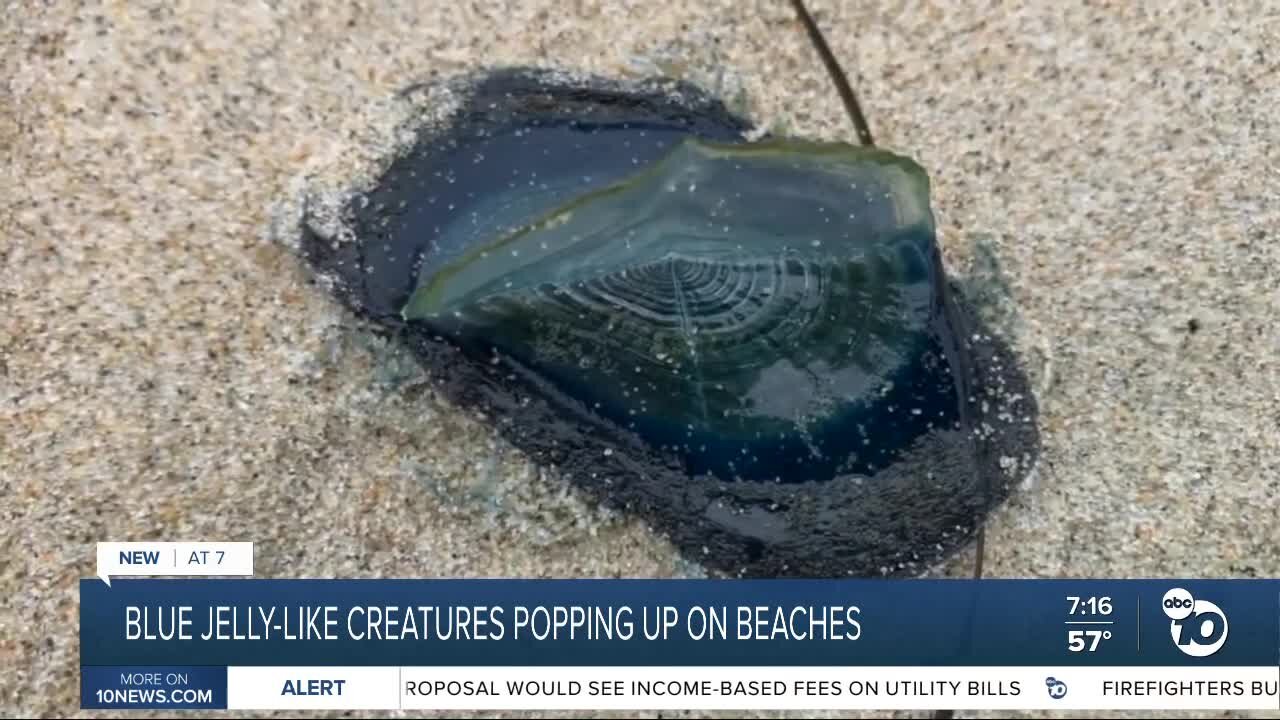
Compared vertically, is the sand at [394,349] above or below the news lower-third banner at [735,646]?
above

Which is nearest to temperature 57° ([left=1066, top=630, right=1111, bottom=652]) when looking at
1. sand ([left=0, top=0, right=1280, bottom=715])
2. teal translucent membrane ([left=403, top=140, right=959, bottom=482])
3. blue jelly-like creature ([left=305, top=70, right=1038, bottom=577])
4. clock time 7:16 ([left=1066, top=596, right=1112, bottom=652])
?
clock time 7:16 ([left=1066, top=596, right=1112, bottom=652])

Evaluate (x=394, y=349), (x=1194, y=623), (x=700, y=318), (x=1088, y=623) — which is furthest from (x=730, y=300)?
(x=1194, y=623)

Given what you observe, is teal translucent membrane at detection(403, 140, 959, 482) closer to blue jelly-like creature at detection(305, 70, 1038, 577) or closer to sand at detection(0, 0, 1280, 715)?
blue jelly-like creature at detection(305, 70, 1038, 577)

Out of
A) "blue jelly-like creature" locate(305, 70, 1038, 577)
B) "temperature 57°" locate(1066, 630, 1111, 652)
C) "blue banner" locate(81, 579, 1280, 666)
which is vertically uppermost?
"blue jelly-like creature" locate(305, 70, 1038, 577)

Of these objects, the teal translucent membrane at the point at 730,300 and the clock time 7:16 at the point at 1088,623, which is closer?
the teal translucent membrane at the point at 730,300

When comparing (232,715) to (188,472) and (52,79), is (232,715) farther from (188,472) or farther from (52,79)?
(52,79)

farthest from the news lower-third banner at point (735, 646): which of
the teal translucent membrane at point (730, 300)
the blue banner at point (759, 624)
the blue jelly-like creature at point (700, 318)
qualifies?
the teal translucent membrane at point (730, 300)

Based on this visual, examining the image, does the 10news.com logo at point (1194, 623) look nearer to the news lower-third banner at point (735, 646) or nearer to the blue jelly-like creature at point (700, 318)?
the news lower-third banner at point (735, 646)

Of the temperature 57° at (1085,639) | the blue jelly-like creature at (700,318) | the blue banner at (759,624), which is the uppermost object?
the blue jelly-like creature at (700,318)
